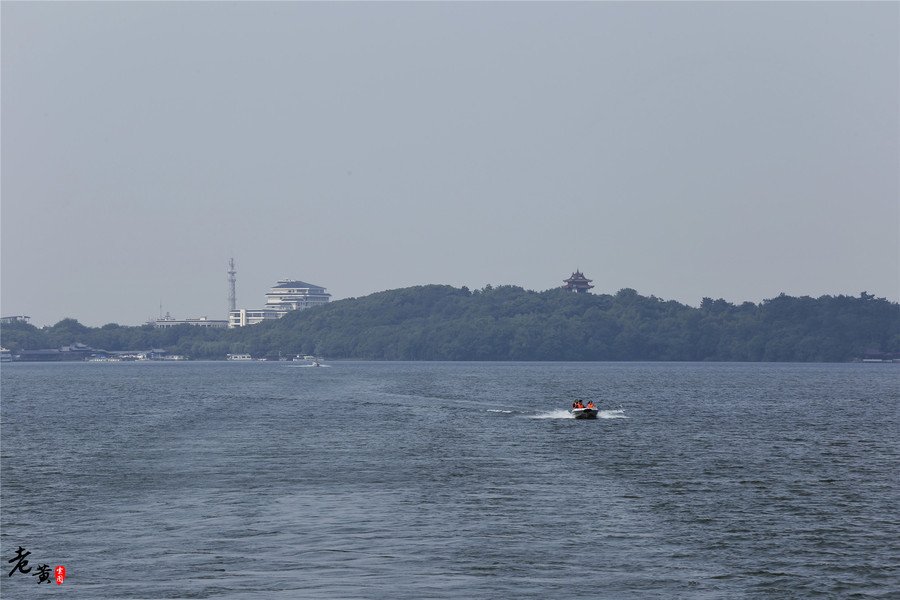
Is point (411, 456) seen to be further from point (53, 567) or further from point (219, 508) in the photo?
point (53, 567)

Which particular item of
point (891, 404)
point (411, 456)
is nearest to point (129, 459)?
point (411, 456)

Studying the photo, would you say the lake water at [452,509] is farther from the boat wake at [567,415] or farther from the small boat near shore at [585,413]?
the boat wake at [567,415]

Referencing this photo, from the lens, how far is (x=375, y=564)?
34438mm

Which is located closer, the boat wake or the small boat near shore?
the small boat near shore

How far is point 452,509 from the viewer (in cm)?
4578

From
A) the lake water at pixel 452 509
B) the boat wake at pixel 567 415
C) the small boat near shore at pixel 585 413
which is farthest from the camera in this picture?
the boat wake at pixel 567 415

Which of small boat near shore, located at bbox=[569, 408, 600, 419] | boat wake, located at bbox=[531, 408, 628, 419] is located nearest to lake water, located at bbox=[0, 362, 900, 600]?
small boat near shore, located at bbox=[569, 408, 600, 419]

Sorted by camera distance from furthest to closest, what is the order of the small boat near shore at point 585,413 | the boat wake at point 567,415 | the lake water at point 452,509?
the boat wake at point 567,415 < the small boat near shore at point 585,413 < the lake water at point 452,509

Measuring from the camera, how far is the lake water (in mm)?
32688

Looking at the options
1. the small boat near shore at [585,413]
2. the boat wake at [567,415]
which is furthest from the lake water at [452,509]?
the boat wake at [567,415]

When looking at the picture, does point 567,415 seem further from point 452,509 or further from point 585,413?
point 452,509

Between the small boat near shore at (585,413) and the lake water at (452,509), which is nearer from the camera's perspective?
the lake water at (452,509)

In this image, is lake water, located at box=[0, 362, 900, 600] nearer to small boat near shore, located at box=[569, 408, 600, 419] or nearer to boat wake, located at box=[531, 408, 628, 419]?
small boat near shore, located at box=[569, 408, 600, 419]

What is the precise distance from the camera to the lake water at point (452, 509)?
3269cm
